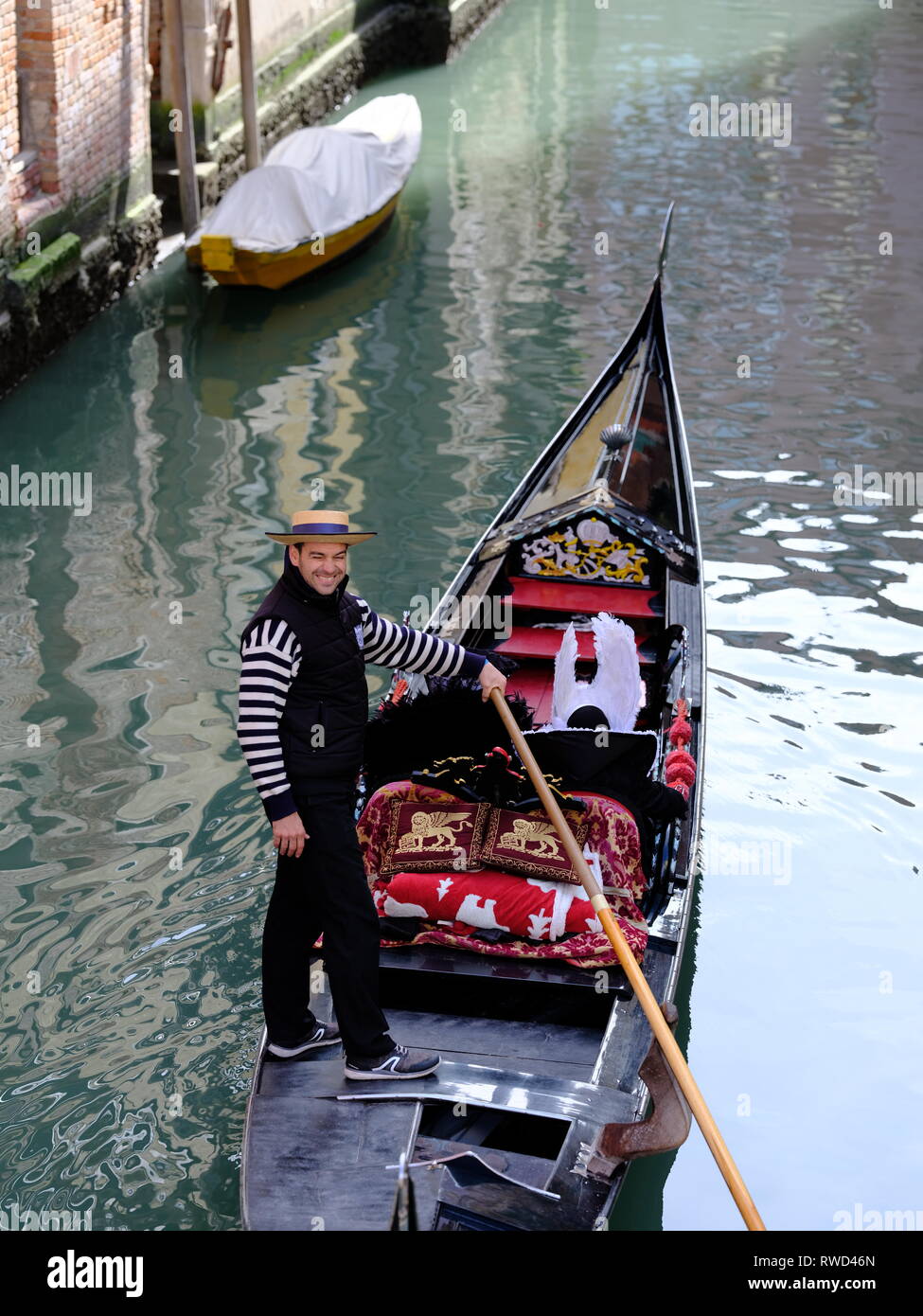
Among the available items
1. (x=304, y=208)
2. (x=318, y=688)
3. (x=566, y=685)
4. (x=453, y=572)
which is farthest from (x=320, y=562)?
(x=304, y=208)

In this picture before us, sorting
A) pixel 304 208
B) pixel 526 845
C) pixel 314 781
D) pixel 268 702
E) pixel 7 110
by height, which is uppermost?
pixel 7 110

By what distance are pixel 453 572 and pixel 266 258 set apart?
10.1ft

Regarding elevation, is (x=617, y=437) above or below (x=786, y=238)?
below

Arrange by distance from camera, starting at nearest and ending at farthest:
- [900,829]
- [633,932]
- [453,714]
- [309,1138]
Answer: [309,1138], [633,932], [453,714], [900,829]

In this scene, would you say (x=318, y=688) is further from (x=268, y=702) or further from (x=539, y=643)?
(x=539, y=643)

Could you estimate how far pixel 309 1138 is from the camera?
8.43 ft

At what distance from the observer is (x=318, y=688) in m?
2.63

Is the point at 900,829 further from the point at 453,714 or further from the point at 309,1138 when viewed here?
the point at 309,1138

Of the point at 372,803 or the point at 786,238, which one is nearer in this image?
the point at 372,803

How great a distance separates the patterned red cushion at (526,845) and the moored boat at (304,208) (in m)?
5.29

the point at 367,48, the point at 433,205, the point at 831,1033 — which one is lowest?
the point at 831,1033

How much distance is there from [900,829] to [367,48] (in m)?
10.4

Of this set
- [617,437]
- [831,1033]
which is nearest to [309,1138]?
[831,1033]

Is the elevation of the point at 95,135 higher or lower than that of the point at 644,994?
higher
